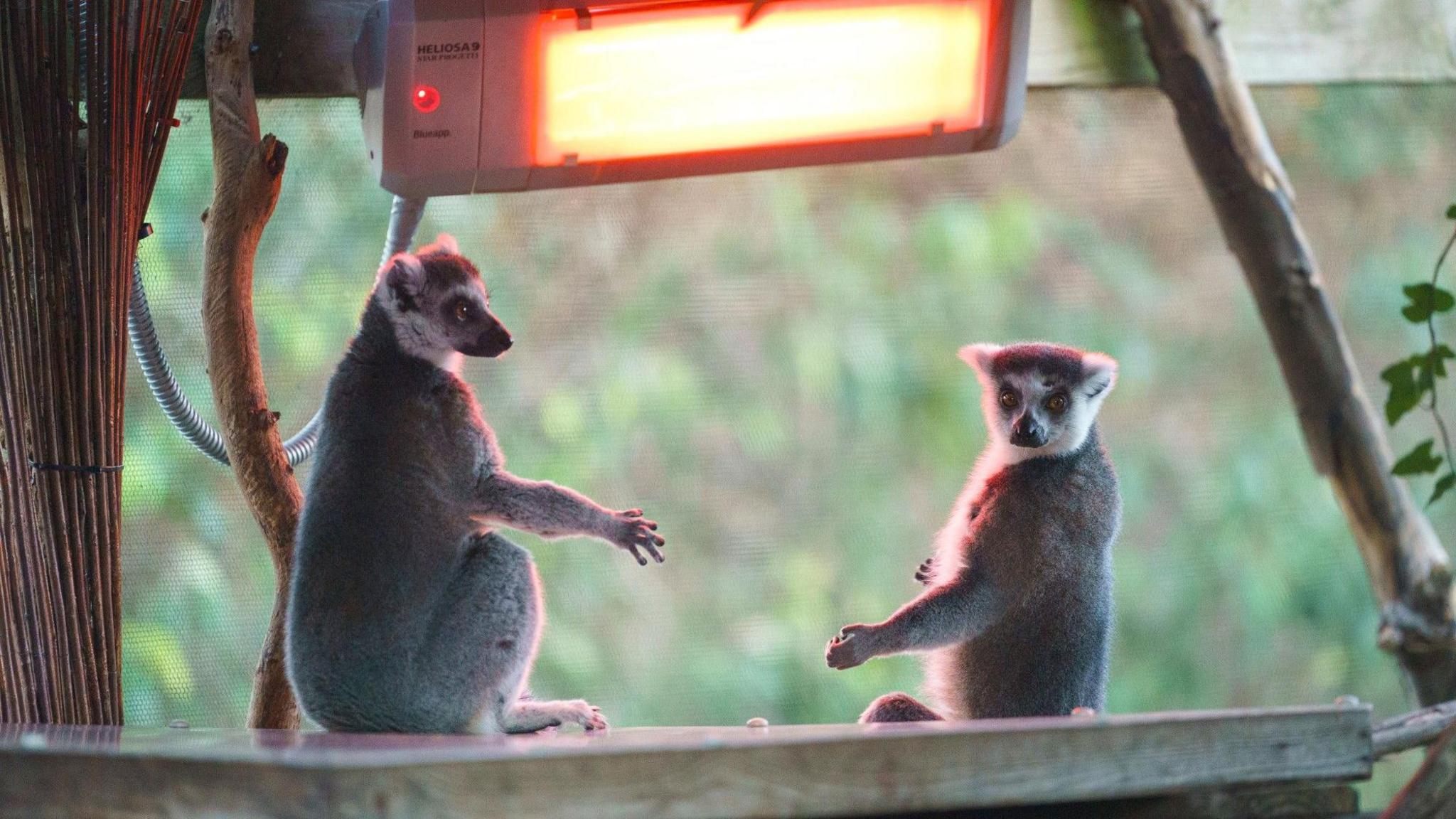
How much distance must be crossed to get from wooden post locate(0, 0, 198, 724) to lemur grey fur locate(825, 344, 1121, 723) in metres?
1.26

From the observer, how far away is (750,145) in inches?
98.1

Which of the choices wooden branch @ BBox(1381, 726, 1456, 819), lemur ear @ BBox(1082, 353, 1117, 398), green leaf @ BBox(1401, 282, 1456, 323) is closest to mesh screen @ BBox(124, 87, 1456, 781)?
green leaf @ BBox(1401, 282, 1456, 323)

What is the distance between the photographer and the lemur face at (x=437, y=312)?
89.7 inches

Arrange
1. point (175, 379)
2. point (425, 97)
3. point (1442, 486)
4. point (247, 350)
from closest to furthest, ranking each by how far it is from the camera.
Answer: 1. point (425, 97)
2. point (247, 350)
3. point (175, 379)
4. point (1442, 486)

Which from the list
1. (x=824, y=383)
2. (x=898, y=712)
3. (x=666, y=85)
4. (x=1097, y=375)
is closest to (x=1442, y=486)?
(x=1097, y=375)

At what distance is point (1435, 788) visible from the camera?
60.5 inches

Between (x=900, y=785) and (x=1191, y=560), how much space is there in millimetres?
2369

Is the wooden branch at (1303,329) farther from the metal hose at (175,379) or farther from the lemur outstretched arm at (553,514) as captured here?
the lemur outstretched arm at (553,514)

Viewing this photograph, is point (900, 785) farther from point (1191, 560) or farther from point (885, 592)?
point (1191, 560)

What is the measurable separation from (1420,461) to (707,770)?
7.49 feet

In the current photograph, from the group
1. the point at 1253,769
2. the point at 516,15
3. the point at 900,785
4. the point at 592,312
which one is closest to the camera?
the point at 900,785

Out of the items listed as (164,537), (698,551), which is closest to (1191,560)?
(698,551)

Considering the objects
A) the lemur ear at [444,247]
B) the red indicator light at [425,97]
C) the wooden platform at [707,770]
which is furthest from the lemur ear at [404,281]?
the wooden platform at [707,770]

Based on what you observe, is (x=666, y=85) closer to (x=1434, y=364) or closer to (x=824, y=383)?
(x=824, y=383)
